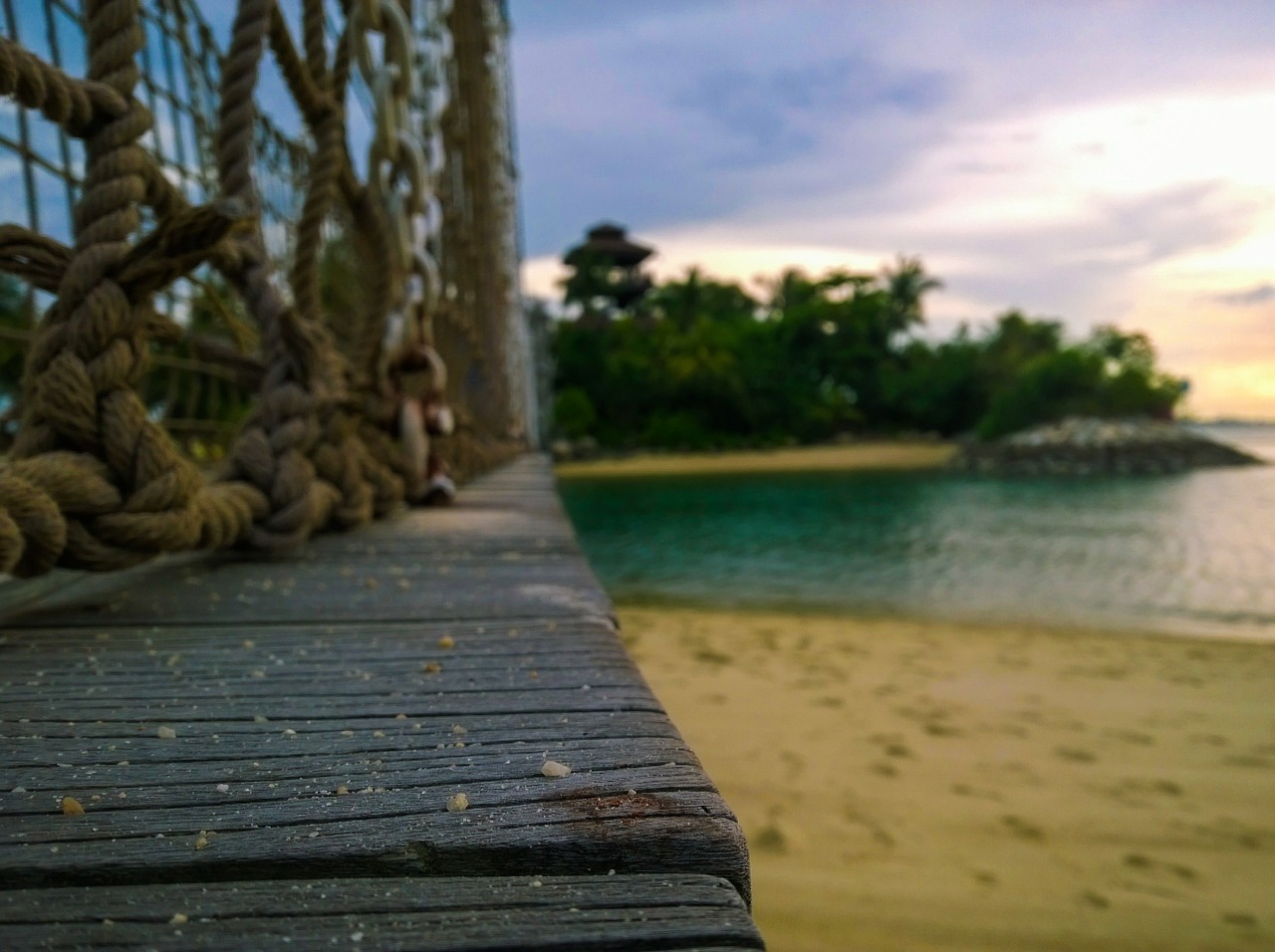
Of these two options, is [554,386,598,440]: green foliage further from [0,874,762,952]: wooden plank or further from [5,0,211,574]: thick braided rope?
[0,874,762,952]: wooden plank

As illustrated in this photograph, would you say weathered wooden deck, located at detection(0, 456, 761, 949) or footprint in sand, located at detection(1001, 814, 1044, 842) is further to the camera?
footprint in sand, located at detection(1001, 814, 1044, 842)

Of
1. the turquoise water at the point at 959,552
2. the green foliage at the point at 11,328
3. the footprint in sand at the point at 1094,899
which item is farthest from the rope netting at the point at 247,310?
the turquoise water at the point at 959,552

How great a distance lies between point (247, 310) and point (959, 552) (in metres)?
10.3

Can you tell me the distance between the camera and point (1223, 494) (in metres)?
18.6

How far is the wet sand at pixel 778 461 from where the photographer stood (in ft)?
92.2

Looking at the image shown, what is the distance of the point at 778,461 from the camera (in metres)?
30.9

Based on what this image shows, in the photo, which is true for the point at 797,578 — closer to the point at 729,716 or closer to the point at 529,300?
the point at 729,716

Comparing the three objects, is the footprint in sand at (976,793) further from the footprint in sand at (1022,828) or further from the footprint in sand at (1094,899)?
the footprint in sand at (1094,899)

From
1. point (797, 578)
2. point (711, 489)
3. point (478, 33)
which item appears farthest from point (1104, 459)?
point (478, 33)

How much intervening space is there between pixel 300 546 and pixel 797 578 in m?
7.95

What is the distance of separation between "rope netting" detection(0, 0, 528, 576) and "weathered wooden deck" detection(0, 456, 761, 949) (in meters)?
0.15

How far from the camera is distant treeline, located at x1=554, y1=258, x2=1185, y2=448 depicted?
106 feet

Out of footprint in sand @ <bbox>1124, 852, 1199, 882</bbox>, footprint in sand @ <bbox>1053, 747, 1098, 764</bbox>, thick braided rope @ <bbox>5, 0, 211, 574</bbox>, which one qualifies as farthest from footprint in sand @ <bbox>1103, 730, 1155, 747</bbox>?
thick braided rope @ <bbox>5, 0, 211, 574</bbox>

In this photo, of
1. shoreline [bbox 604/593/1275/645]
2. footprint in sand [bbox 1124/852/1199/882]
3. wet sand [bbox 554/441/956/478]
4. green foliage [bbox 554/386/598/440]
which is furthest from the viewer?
green foliage [bbox 554/386/598/440]
